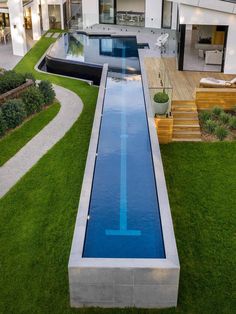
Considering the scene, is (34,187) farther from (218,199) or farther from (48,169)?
(218,199)

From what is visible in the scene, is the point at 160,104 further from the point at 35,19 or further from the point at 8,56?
the point at 35,19

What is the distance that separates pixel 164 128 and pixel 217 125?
78.7 inches

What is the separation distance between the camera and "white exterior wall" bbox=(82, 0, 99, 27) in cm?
3173

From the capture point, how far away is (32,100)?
54.1 ft

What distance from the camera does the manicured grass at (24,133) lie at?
44.6 ft

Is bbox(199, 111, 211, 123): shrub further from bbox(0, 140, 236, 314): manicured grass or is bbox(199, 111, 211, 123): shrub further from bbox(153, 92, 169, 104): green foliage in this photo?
bbox(153, 92, 169, 104): green foliage

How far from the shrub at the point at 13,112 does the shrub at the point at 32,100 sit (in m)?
0.59

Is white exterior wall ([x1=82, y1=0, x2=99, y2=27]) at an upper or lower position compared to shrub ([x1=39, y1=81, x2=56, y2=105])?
upper

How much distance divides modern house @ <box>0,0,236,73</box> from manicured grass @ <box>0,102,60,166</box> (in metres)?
7.05

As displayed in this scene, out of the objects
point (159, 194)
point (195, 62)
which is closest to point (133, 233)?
point (159, 194)

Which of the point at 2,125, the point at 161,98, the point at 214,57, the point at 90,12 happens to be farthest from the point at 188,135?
the point at 90,12

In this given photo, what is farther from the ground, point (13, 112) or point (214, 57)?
point (214, 57)

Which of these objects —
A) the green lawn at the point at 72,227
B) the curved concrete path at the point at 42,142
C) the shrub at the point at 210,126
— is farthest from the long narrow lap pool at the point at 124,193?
the shrub at the point at 210,126

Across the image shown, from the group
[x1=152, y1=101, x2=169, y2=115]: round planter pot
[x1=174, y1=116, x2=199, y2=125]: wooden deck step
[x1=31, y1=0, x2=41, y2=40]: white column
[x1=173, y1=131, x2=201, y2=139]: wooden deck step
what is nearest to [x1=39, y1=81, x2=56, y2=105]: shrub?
[x1=152, y1=101, x2=169, y2=115]: round planter pot
